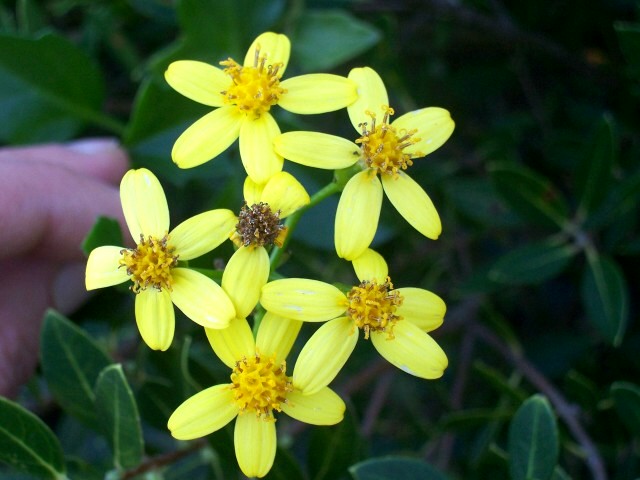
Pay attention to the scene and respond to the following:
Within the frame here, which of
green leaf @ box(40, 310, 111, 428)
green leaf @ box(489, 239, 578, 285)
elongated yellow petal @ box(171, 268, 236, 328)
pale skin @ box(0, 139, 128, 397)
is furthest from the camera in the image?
green leaf @ box(489, 239, 578, 285)

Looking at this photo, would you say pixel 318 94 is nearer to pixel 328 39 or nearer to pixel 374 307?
pixel 374 307

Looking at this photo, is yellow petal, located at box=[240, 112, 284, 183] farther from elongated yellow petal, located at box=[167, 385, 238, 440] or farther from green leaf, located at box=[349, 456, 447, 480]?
green leaf, located at box=[349, 456, 447, 480]

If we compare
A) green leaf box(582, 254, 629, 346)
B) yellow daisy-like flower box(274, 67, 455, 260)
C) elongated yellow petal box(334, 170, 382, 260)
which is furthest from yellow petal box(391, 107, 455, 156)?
green leaf box(582, 254, 629, 346)

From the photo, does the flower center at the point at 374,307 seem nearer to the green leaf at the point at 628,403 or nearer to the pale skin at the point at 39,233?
the green leaf at the point at 628,403

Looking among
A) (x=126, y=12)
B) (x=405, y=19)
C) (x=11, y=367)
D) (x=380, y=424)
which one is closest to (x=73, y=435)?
(x=11, y=367)

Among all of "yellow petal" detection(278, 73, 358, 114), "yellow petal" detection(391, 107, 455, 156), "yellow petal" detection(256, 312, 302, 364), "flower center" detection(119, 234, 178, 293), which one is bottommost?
"yellow petal" detection(256, 312, 302, 364)

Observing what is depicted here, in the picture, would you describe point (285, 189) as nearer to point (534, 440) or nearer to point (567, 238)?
point (534, 440)

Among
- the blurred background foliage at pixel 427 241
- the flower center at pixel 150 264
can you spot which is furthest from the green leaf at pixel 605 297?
the flower center at pixel 150 264
